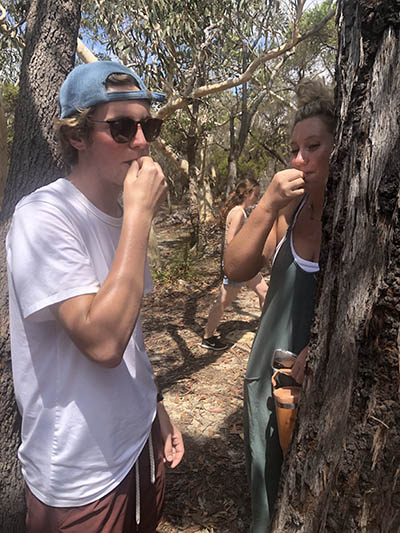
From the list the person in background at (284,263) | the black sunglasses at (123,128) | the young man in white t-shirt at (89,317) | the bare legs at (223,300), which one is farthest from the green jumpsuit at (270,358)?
the bare legs at (223,300)

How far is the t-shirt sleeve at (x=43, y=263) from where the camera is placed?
1.10m


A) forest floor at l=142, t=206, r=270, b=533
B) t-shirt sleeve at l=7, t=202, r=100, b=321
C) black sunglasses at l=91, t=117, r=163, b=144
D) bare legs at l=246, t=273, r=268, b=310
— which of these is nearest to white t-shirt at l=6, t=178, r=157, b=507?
t-shirt sleeve at l=7, t=202, r=100, b=321

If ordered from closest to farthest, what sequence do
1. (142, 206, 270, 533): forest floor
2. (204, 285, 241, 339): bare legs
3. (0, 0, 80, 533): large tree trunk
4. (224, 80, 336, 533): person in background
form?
(224, 80, 336, 533): person in background → (0, 0, 80, 533): large tree trunk → (142, 206, 270, 533): forest floor → (204, 285, 241, 339): bare legs

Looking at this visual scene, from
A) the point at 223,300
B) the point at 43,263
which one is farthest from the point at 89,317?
the point at 223,300

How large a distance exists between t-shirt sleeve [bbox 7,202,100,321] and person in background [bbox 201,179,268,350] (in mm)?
3513

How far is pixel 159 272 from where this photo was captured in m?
8.74

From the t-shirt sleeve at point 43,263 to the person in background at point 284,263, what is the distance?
2.47 ft

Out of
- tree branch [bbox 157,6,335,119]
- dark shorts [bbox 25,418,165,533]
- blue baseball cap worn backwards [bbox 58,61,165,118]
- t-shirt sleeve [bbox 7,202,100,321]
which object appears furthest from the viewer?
tree branch [bbox 157,6,335,119]

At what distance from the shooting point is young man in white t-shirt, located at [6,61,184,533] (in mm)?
1111

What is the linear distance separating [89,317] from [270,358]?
889 millimetres

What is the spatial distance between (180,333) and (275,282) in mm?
4351

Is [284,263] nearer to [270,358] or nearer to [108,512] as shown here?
[270,358]

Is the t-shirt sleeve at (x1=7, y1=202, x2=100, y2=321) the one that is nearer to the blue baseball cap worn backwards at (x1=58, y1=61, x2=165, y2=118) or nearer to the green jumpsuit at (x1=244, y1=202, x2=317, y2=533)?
the blue baseball cap worn backwards at (x1=58, y1=61, x2=165, y2=118)

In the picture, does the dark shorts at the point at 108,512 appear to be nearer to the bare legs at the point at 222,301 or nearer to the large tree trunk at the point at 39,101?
the large tree trunk at the point at 39,101
